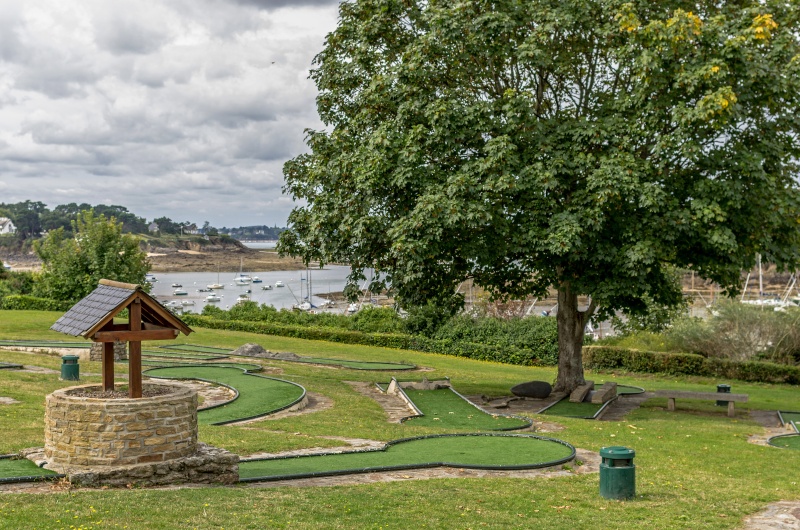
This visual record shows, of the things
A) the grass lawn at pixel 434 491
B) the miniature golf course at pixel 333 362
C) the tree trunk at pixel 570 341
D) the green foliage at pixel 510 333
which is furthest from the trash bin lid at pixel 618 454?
the green foliage at pixel 510 333

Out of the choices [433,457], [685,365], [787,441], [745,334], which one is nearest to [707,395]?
[787,441]

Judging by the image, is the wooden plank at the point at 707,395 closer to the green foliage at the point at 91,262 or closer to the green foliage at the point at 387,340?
the green foliage at the point at 387,340

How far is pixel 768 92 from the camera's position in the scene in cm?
1847

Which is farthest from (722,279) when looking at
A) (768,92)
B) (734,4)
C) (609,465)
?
(609,465)

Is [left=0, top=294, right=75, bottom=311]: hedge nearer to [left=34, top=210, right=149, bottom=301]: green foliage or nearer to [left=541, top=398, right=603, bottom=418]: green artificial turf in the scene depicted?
[left=34, top=210, right=149, bottom=301]: green foliage

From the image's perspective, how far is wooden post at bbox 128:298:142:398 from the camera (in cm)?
1057

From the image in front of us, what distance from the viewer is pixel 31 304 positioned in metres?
46.5

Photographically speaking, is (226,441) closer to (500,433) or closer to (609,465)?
(500,433)

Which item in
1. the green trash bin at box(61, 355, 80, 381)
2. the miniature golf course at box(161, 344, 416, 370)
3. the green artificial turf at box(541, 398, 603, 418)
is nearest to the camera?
the green trash bin at box(61, 355, 80, 381)

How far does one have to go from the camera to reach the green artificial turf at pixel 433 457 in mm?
11859

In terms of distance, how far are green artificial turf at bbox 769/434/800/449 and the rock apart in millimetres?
6659

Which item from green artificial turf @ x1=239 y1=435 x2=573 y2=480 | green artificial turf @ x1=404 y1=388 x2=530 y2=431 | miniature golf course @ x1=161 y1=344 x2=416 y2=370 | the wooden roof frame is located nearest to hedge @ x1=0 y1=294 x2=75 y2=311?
miniature golf course @ x1=161 y1=344 x2=416 y2=370

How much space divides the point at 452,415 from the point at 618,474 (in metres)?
8.51

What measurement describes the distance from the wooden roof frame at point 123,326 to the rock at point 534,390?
1343 centimetres
